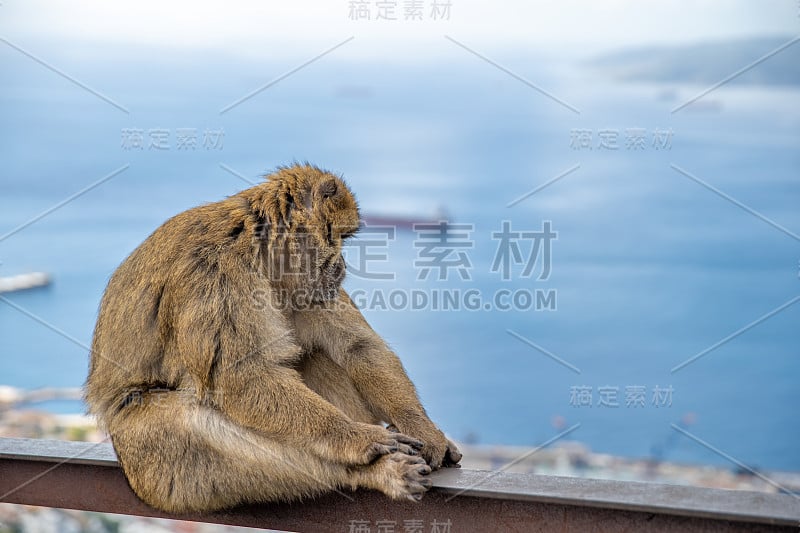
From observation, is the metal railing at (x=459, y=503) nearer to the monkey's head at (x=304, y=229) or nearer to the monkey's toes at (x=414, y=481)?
the monkey's toes at (x=414, y=481)

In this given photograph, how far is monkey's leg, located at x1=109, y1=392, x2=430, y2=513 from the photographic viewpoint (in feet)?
11.0

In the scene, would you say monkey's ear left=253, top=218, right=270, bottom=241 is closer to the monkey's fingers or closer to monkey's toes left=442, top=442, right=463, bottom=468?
the monkey's fingers

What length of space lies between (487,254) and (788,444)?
4129 mm

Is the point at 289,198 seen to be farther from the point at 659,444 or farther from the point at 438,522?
the point at 659,444

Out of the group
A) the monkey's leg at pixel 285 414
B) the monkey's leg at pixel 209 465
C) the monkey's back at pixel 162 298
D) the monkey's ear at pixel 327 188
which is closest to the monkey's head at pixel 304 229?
the monkey's ear at pixel 327 188

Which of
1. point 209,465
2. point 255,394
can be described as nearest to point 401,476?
point 255,394

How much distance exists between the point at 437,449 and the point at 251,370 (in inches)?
33.4

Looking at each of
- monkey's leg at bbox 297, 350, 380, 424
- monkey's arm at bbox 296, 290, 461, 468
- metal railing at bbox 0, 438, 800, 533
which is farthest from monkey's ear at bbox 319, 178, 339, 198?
metal railing at bbox 0, 438, 800, 533

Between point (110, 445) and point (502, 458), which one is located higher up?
point (110, 445)

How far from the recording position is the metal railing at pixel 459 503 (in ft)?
8.34

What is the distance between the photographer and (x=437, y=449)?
354 centimetres

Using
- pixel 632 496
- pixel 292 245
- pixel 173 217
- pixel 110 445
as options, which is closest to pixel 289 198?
pixel 292 245

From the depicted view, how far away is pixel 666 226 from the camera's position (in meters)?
11.3

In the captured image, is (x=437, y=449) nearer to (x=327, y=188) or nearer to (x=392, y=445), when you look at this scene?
(x=392, y=445)
